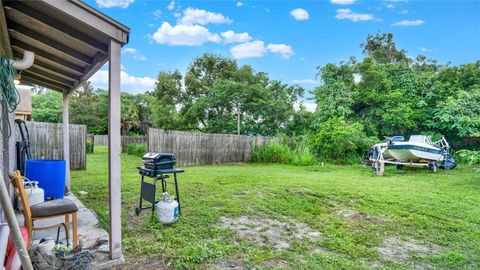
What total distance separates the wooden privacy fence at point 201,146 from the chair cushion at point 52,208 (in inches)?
265

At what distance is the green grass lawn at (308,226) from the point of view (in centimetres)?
271

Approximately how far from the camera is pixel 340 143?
11250mm

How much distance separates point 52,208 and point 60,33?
1.58 metres

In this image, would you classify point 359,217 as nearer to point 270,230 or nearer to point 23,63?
point 270,230

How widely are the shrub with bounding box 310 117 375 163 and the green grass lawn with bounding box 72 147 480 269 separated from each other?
4890 mm

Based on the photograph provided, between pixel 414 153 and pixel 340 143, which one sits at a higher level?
pixel 340 143

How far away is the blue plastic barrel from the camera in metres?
4.21

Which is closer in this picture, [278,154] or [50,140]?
[50,140]

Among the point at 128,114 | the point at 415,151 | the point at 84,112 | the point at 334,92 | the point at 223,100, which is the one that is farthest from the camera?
the point at 128,114

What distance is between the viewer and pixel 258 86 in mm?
14586

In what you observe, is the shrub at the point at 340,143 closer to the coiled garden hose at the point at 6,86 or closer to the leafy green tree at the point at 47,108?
the coiled garden hose at the point at 6,86

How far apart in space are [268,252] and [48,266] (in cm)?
187

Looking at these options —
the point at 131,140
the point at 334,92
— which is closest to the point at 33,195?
the point at 334,92

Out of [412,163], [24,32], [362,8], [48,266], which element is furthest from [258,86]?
[48,266]
